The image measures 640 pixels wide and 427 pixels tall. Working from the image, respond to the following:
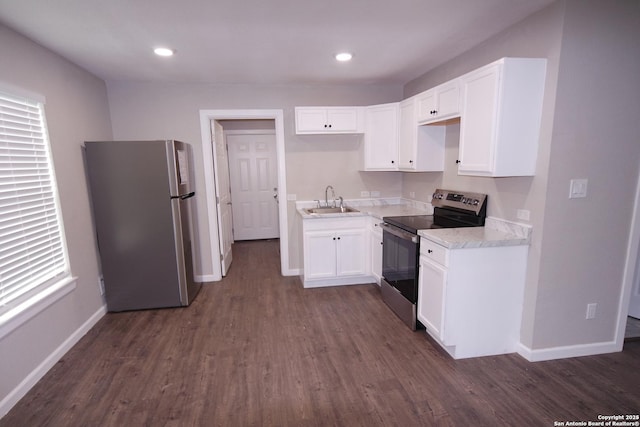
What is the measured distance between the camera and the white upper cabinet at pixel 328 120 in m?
3.58

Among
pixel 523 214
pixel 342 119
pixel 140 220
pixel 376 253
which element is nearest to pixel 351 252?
pixel 376 253

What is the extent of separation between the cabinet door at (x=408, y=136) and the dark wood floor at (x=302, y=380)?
1.65 m

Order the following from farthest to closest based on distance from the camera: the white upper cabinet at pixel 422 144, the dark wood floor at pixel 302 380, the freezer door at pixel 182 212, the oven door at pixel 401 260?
the white upper cabinet at pixel 422 144 → the freezer door at pixel 182 212 → the oven door at pixel 401 260 → the dark wood floor at pixel 302 380

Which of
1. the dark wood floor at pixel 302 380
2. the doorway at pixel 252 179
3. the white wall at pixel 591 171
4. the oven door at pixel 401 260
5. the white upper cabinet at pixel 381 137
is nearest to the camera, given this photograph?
the dark wood floor at pixel 302 380

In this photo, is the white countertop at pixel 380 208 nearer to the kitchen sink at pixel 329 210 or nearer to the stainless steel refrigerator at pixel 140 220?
the kitchen sink at pixel 329 210

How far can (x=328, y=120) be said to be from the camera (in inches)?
142

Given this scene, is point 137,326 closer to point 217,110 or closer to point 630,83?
point 217,110

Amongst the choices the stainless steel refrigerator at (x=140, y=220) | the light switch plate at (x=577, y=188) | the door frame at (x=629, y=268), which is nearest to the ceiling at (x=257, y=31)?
the stainless steel refrigerator at (x=140, y=220)

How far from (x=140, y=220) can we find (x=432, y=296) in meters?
2.78

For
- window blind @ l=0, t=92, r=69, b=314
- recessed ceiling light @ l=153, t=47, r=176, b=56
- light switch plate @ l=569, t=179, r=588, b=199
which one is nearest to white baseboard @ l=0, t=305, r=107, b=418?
window blind @ l=0, t=92, r=69, b=314

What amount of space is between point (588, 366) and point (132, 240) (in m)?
3.96

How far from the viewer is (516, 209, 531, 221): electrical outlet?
222 centimetres

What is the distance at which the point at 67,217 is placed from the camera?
2641 millimetres

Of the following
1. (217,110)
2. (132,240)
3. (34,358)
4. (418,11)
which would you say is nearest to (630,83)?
(418,11)
